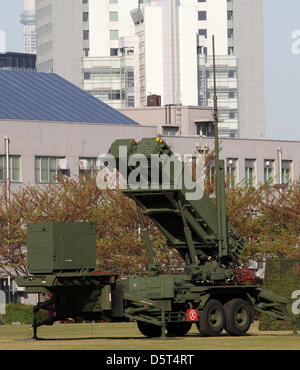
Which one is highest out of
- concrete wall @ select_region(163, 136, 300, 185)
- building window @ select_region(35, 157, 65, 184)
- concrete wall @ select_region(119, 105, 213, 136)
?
concrete wall @ select_region(119, 105, 213, 136)

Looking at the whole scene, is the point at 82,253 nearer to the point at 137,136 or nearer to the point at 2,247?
the point at 2,247

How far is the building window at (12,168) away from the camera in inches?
3115

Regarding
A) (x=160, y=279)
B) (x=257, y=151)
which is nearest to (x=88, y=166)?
(x=257, y=151)

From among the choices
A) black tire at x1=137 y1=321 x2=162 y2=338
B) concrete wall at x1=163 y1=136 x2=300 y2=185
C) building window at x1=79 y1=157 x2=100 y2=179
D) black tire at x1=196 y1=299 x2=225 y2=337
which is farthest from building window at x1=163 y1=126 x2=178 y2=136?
black tire at x1=196 y1=299 x2=225 y2=337

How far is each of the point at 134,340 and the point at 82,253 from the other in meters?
2.58

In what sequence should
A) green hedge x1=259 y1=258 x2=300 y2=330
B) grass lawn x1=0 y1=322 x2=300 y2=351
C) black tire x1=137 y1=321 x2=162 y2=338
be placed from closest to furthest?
grass lawn x1=0 y1=322 x2=300 y2=351, black tire x1=137 y1=321 x2=162 y2=338, green hedge x1=259 y1=258 x2=300 y2=330

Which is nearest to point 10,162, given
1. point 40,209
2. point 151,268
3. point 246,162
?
point 40,209

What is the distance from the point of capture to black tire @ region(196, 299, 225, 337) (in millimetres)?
32688

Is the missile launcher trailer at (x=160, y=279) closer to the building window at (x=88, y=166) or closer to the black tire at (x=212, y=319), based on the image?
the black tire at (x=212, y=319)

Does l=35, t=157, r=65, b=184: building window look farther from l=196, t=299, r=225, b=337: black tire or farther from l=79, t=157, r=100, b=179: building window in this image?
l=196, t=299, r=225, b=337: black tire

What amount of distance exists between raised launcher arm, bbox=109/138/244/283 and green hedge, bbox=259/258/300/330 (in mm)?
2559

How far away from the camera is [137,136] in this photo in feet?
288

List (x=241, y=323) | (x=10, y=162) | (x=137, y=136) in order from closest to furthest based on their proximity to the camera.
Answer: (x=241, y=323), (x=10, y=162), (x=137, y=136)

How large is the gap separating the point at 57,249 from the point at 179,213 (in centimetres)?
402
